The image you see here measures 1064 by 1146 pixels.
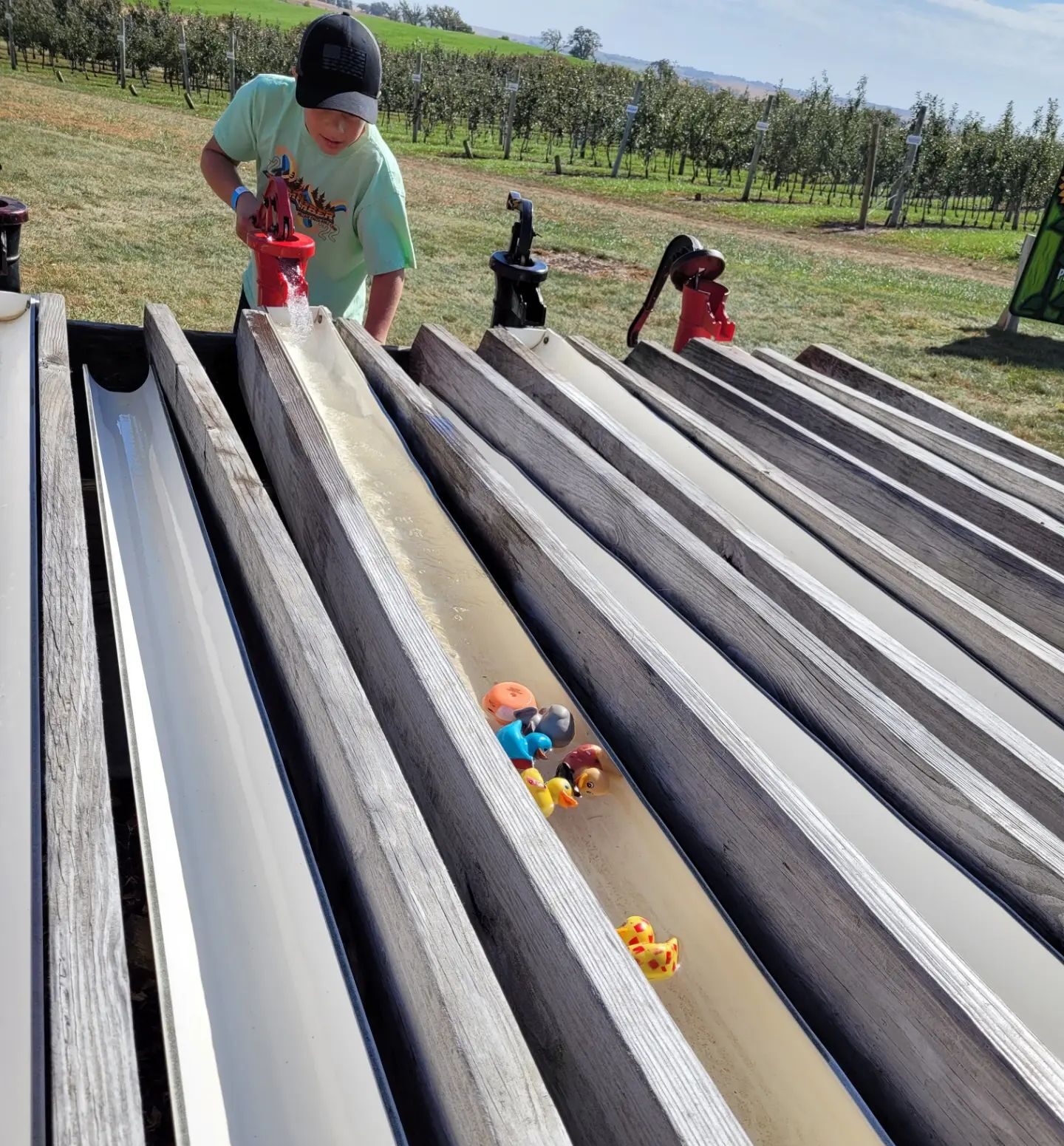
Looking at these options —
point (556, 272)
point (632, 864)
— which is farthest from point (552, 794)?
point (556, 272)

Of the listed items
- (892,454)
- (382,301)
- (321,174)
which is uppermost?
(321,174)

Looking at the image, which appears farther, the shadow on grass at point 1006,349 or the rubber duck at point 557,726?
the shadow on grass at point 1006,349

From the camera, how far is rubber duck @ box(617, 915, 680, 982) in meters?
1.27

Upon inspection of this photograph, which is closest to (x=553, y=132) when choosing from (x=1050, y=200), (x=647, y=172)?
(x=647, y=172)

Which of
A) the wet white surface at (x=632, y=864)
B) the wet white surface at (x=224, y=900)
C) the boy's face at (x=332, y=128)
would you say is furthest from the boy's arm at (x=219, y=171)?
the wet white surface at (x=224, y=900)

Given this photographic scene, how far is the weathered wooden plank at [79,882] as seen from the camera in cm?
Result: 91

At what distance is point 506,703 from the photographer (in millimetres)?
1698

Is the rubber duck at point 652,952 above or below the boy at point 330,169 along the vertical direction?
below

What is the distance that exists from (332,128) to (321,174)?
216 mm

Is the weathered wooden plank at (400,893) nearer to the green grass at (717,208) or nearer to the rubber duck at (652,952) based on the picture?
the rubber duck at (652,952)

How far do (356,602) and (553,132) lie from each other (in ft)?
159

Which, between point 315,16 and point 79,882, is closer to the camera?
point 79,882

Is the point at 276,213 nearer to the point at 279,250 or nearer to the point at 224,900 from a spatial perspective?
the point at 279,250

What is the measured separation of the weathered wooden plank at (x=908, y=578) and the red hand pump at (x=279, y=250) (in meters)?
1.15
